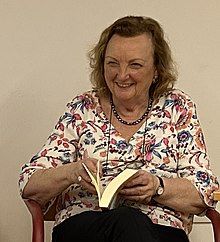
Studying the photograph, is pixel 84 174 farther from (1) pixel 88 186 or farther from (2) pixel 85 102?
(2) pixel 85 102

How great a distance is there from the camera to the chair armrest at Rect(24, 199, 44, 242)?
179 cm

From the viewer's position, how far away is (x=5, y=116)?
2.39 meters

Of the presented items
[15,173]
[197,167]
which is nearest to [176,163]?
[197,167]

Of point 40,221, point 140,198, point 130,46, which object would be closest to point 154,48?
point 130,46

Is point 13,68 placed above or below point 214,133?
above

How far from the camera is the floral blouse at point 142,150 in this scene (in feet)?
6.08

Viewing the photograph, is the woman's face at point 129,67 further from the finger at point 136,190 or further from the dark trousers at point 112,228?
the dark trousers at point 112,228

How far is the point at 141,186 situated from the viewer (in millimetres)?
1736

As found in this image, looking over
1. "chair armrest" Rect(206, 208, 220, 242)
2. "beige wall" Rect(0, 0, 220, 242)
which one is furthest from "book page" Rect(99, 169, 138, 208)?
"beige wall" Rect(0, 0, 220, 242)

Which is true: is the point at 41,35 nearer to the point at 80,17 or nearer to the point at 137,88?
the point at 80,17

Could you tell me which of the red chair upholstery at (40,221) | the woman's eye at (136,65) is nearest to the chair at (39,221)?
the red chair upholstery at (40,221)

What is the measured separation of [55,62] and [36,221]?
2.47 feet

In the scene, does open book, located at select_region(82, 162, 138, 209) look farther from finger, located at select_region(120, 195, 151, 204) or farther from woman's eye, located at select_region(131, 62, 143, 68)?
woman's eye, located at select_region(131, 62, 143, 68)

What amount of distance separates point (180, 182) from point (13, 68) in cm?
86
